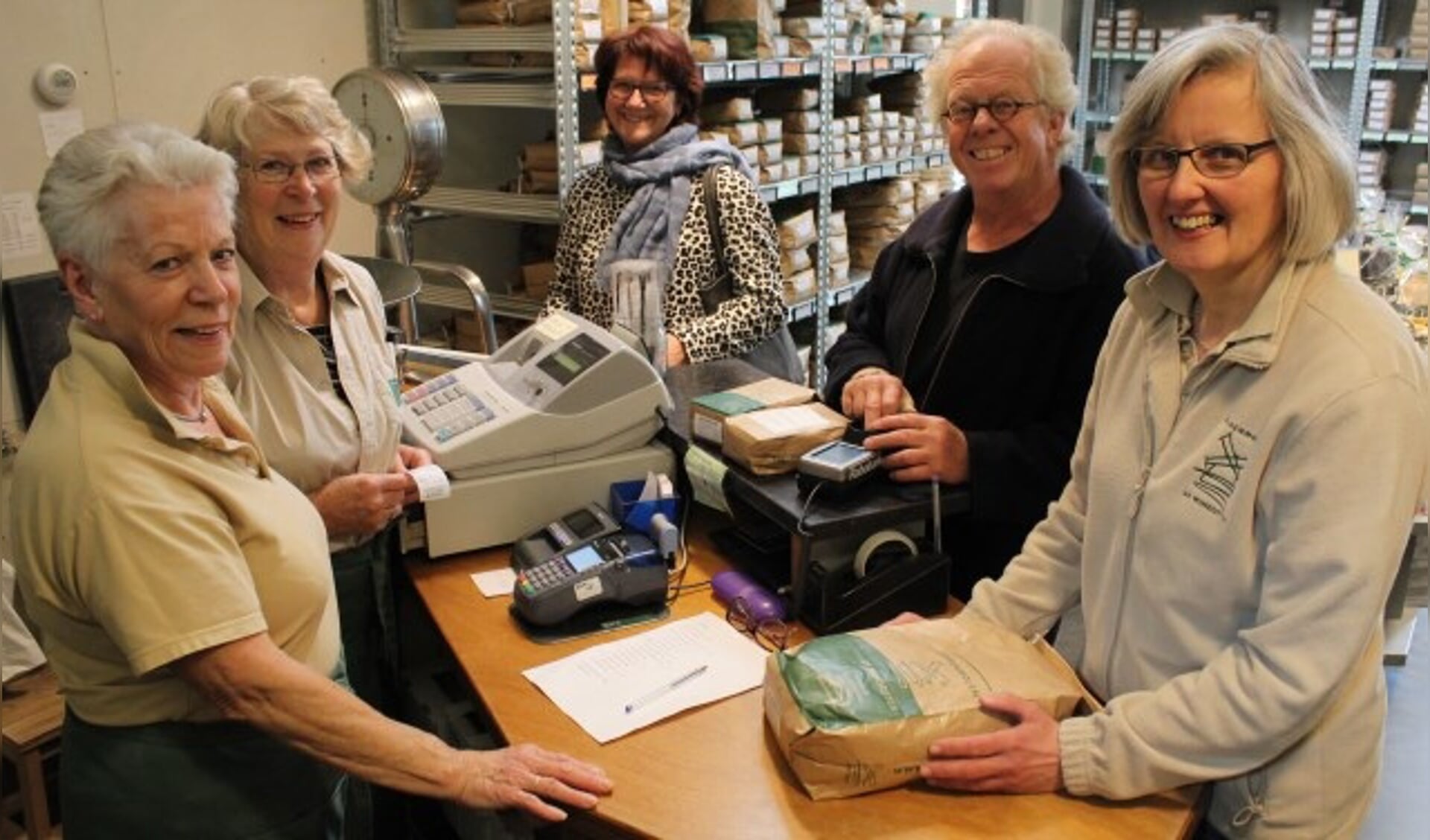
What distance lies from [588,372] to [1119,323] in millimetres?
920

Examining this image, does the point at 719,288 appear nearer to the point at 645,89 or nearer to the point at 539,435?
the point at 645,89

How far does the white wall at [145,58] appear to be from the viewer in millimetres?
2783

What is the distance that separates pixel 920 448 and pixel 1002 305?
0.36 meters

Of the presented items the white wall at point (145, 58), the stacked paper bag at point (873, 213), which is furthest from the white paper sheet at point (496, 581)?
the stacked paper bag at point (873, 213)

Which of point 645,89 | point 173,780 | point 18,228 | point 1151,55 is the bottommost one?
point 173,780

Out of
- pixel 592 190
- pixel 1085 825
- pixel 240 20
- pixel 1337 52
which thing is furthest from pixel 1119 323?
pixel 1337 52

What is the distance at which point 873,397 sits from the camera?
6.63 ft

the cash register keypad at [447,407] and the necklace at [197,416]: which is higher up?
the necklace at [197,416]

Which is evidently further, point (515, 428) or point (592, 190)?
point (592, 190)

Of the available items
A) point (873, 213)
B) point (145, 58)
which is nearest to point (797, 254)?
point (873, 213)

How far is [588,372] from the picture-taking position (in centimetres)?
205

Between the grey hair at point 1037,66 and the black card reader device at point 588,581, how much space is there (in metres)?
1.02

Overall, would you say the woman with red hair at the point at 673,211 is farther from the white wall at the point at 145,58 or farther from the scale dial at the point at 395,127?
Result: the white wall at the point at 145,58

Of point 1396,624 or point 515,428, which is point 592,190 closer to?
point 515,428
